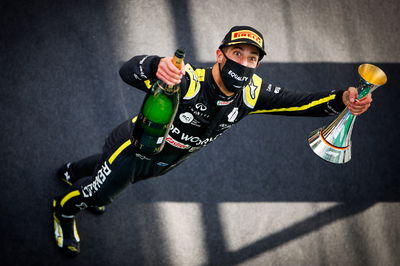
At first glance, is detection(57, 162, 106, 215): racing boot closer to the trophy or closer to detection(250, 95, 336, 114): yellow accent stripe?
detection(250, 95, 336, 114): yellow accent stripe

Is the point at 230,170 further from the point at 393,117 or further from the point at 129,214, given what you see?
the point at 393,117

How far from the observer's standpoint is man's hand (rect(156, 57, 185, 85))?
1.42m

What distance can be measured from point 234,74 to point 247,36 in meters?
0.17

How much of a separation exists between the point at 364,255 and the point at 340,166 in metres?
0.74

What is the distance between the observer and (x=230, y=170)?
10.5 ft

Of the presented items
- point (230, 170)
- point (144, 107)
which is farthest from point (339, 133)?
point (230, 170)

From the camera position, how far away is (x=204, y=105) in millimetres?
1849

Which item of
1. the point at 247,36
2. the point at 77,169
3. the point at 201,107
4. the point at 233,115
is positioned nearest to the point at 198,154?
the point at 77,169

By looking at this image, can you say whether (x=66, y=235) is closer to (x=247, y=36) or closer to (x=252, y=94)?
(x=252, y=94)

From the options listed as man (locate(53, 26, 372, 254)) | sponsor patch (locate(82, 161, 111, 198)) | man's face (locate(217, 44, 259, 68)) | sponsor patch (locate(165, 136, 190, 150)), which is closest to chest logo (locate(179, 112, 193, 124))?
man (locate(53, 26, 372, 254))

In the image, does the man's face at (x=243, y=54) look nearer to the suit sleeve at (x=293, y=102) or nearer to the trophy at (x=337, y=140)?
the suit sleeve at (x=293, y=102)

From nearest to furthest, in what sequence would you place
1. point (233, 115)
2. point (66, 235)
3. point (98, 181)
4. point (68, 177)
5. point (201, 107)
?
1. point (201, 107)
2. point (233, 115)
3. point (98, 181)
4. point (66, 235)
5. point (68, 177)

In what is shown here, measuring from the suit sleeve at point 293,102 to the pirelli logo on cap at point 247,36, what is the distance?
0.33m

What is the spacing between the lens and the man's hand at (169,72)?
142cm
